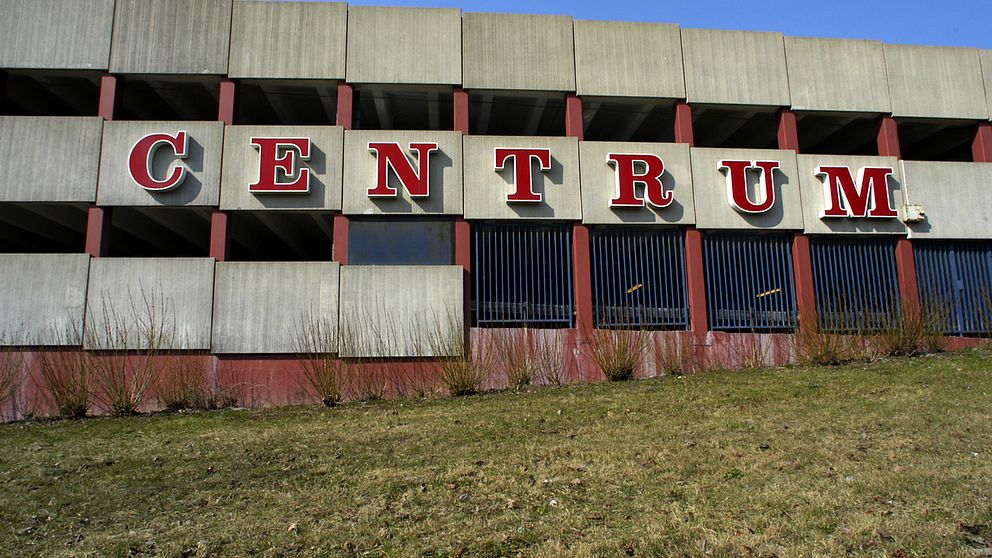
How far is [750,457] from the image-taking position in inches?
309

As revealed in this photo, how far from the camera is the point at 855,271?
17438mm

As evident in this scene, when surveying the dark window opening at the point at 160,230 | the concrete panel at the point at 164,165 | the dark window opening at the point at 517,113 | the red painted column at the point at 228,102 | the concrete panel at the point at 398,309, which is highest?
the dark window opening at the point at 517,113

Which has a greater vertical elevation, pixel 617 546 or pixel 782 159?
pixel 782 159

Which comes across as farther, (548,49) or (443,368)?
(548,49)

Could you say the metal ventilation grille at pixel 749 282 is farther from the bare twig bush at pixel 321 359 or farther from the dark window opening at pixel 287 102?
the dark window opening at pixel 287 102

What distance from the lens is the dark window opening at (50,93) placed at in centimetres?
1662

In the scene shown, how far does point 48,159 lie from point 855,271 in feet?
63.4

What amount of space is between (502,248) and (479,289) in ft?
3.77

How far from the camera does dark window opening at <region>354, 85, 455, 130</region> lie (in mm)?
17281

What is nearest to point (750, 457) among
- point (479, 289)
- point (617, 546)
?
point (617, 546)

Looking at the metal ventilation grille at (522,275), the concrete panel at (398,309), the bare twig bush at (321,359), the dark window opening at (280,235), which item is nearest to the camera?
the bare twig bush at (321,359)

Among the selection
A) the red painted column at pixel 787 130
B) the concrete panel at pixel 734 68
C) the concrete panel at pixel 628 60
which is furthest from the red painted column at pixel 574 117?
the red painted column at pixel 787 130

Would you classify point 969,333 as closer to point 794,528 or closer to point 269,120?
point 794,528

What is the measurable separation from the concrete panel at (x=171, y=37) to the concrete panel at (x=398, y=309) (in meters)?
6.27
